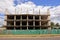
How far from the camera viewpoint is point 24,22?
85938 millimetres

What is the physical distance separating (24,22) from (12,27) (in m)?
7.14

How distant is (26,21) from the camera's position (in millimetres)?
83750

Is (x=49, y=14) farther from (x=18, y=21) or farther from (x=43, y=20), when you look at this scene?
(x=18, y=21)

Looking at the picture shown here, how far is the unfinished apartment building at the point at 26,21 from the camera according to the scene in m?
83.3

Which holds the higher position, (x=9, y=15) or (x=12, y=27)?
(x=9, y=15)

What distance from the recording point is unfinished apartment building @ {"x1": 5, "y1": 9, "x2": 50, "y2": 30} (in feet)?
273

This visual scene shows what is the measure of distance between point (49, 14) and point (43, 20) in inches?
184

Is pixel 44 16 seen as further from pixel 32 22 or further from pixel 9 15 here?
pixel 9 15

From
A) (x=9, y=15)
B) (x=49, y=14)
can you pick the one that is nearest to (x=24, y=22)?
(x=9, y=15)

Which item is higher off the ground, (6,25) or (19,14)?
(19,14)

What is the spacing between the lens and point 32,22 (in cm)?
8544

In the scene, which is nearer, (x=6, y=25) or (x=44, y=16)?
(x=6, y=25)

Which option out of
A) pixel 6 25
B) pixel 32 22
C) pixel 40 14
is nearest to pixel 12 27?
pixel 6 25

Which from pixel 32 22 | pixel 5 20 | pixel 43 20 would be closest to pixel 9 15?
pixel 5 20
